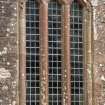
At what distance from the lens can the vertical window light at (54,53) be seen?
1947 cm

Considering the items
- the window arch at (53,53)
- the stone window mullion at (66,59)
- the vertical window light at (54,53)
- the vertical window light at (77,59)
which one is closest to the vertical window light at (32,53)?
the window arch at (53,53)

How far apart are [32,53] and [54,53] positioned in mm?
666

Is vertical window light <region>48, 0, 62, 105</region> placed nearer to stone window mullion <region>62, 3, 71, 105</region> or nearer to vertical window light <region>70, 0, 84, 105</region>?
stone window mullion <region>62, 3, 71, 105</region>

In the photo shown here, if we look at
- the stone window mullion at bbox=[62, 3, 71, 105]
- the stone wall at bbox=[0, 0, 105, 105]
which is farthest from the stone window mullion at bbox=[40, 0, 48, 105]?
the stone wall at bbox=[0, 0, 105, 105]

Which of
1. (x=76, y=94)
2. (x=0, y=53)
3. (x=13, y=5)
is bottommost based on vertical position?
(x=76, y=94)

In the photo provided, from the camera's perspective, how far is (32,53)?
1942cm

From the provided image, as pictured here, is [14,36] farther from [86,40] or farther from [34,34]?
[86,40]

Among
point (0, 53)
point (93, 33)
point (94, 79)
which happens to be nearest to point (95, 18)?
point (93, 33)

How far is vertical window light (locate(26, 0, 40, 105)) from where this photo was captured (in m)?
19.3

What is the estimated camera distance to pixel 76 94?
64.3ft

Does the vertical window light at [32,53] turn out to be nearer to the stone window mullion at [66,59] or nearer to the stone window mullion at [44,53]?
the stone window mullion at [44,53]

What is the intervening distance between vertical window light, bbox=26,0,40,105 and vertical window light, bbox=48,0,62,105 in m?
0.40

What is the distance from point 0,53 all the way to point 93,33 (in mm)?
2863

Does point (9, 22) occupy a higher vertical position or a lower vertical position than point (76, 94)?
higher
